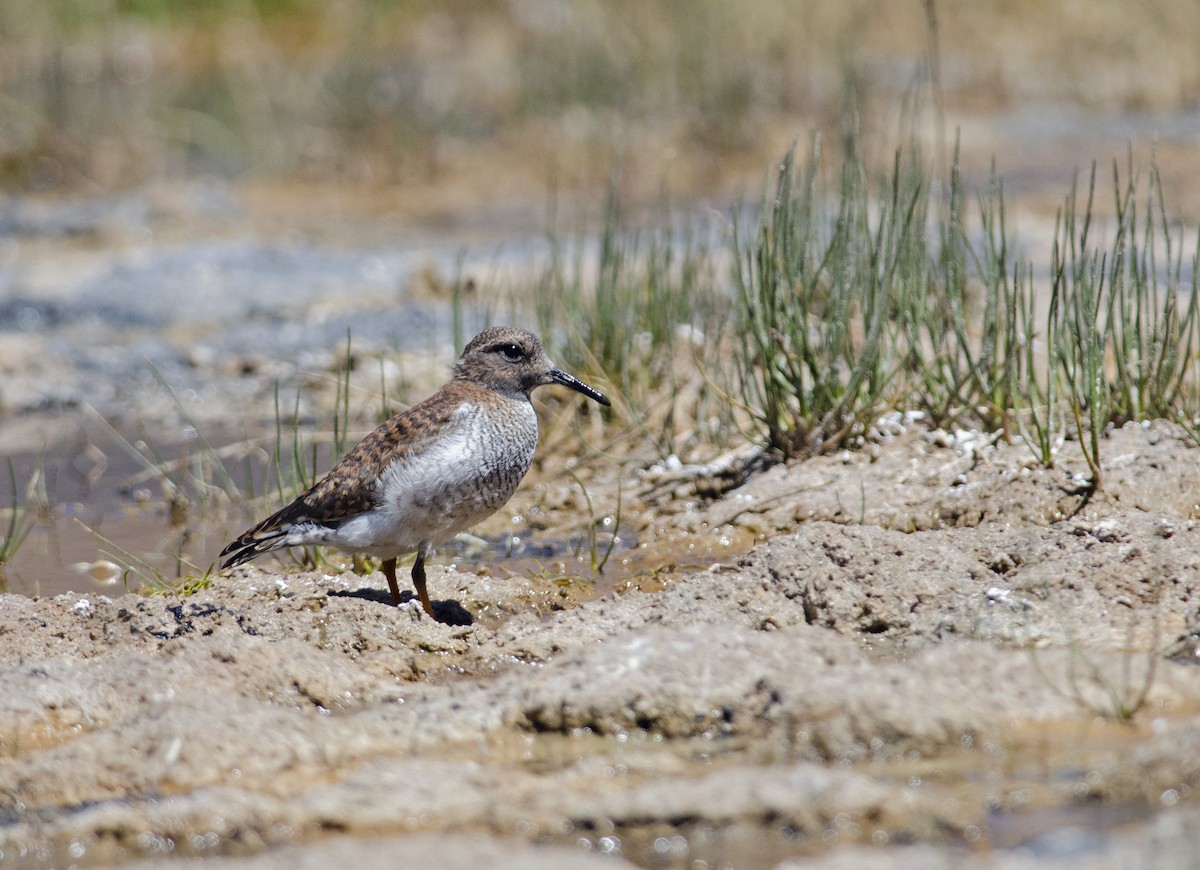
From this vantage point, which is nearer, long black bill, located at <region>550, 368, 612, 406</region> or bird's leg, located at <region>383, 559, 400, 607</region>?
bird's leg, located at <region>383, 559, 400, 607</region>

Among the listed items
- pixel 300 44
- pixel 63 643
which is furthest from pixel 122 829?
pixel 300 44

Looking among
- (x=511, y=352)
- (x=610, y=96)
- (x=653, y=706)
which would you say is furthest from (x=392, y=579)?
(x=610, y=96)

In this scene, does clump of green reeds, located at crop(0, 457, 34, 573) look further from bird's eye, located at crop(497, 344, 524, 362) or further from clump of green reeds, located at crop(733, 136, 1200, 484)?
clump of green reeds, located at crop(733, 136, 1200, 484)

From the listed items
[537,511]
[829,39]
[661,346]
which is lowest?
[537,511]

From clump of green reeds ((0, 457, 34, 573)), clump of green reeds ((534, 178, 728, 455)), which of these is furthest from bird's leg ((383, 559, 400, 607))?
clump of green reeds ((534, 178, 728, 455))

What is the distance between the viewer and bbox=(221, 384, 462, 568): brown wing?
582 centimetres

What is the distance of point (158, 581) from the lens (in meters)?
6.24

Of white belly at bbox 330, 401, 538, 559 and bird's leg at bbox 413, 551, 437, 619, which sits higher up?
white belly at bbox 330, 401, 538, 559

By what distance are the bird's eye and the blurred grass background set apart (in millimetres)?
7323

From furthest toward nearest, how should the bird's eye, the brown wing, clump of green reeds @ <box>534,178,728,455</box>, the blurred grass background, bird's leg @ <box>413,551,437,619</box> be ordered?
the blurred grass background, clump of green reeds @ <box>534,178,728,455</box>, the bird's eye, the brown wing, bird's leg @ <box>413,551,437,619</box>

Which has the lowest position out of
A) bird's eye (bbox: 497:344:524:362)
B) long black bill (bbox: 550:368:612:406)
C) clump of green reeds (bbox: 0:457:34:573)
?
clump of green reeds (bbox: 0:457:34:573)

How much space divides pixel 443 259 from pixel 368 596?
634 cm

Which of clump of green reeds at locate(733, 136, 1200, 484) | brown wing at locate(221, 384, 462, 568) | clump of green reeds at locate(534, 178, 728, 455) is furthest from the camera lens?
clump of green reeds at locate(534, 178, 728, 455)

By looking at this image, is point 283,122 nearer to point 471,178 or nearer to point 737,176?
point 471,178
